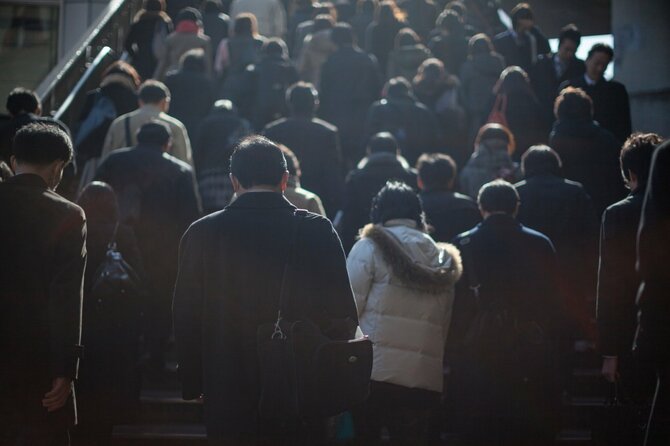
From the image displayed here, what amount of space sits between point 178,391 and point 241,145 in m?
3.87

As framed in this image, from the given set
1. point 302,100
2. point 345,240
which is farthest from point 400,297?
point 302,100

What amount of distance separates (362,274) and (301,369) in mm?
1969

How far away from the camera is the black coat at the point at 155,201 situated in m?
8.40

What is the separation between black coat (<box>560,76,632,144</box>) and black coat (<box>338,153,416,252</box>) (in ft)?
9.58

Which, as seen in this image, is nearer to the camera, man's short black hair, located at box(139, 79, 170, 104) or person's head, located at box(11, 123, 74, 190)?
person's head, located at box(11, 123, 74, 190)

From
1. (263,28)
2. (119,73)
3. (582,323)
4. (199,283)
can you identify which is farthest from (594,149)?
(263,28)

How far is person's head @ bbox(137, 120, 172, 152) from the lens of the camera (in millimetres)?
8578

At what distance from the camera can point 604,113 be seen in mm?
11031

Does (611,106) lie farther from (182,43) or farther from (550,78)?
(182,43)

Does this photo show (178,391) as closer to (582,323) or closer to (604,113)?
(582,323)

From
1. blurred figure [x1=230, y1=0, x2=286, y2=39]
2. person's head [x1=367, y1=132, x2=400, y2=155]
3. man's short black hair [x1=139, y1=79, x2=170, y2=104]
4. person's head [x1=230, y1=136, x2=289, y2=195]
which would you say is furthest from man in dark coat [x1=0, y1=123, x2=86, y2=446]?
blurred figure [x1=230, y1=0, x2=286, y2=39]

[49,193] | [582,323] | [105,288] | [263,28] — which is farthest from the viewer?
[263,28]

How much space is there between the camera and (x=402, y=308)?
6.66m

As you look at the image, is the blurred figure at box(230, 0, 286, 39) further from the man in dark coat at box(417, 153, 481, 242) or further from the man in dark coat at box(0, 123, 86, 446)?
the man in dark coat at box(0, 123, 86, 446)
